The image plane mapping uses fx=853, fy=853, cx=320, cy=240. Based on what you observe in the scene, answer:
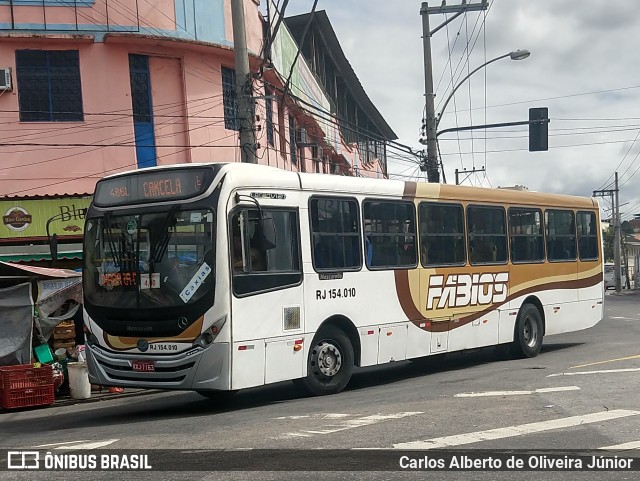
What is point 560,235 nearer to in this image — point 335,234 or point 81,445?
point 335,234

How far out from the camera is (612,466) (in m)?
6.79

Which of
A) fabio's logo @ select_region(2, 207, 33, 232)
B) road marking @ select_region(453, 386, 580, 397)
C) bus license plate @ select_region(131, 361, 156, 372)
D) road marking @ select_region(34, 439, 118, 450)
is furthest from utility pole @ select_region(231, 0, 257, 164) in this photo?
road marking @ select_region(34, 439, 118, 450)

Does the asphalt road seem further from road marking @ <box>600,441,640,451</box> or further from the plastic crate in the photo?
the plastic crate

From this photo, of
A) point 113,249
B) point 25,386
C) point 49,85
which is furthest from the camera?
point 49,85

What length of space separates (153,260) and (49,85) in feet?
42.3

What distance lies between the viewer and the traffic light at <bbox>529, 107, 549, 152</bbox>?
82.0 feet

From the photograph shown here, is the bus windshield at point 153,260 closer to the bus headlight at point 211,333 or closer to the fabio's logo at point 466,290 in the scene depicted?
the bus headlight at point 211,333

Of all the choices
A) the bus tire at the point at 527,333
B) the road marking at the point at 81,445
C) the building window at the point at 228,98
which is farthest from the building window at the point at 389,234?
the building window at the point at 228,98

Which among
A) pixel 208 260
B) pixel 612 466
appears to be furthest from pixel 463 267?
pixel 612 466

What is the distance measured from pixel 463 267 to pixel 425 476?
8.76 m

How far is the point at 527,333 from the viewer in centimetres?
1684

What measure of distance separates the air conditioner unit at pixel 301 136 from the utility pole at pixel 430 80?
5.99m

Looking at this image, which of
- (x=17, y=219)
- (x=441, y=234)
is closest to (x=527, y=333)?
(x=441, y=234)

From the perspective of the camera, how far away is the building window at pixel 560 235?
17484 mm
